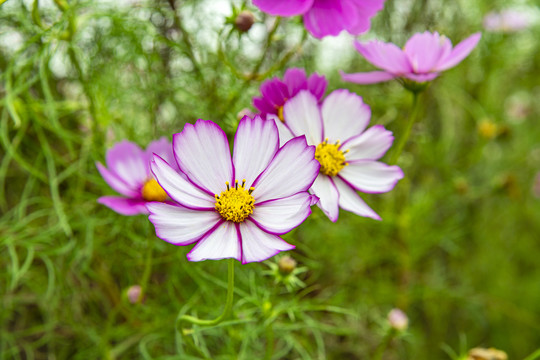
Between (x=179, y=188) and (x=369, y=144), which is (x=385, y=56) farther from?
(x=179, y=188)

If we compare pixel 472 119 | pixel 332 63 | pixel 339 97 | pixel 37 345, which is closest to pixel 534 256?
pixel 472 119

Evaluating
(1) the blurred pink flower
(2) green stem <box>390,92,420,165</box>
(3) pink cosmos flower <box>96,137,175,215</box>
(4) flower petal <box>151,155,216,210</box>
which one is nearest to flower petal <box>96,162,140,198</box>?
(3) pink cosmos flower <box>96,137,175,215</box>

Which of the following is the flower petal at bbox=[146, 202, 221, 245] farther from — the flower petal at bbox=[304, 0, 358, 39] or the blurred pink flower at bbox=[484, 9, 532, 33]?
the blurred pink flower at bbox=[484, 9, 532, 33]

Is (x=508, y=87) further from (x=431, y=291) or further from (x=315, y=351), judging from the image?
(x=315, y=351)

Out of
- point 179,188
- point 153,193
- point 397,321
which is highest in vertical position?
point 179,188

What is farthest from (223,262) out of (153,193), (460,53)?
(460,53)

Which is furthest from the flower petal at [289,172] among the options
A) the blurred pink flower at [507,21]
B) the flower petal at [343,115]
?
the blurred pink flower at [507,21]
